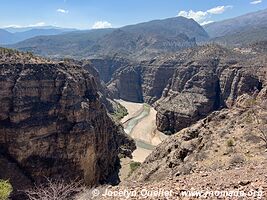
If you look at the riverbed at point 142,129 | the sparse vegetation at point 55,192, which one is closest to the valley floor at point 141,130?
the riverbed at point 142,129

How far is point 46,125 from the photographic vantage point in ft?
182

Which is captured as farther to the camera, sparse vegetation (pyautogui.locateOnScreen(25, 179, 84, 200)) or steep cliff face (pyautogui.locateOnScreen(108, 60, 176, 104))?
steep cliff face (pyautogui.locateOnScreen(108, 60, 176, 104))

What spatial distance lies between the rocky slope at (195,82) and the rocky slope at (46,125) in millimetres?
51268

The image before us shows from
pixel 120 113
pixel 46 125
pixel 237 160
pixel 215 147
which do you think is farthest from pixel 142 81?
pixel 237 160

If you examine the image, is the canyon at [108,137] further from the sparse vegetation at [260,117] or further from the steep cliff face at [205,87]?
the steep cliff face at [205,87]

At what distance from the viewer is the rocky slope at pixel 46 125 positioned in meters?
53.6

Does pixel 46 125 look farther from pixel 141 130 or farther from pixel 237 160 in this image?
pixel 141 130

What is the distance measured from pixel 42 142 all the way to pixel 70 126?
5093 mm

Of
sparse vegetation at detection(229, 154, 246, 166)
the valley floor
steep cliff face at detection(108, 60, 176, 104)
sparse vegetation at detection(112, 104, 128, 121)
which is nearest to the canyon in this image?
sparse vegetation at detection(229, 154, 246, 166)

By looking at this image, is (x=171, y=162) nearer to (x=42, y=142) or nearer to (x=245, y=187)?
(x=245, y=187)

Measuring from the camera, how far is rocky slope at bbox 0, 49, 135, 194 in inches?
2109

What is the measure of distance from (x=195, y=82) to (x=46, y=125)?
7845 centimetres

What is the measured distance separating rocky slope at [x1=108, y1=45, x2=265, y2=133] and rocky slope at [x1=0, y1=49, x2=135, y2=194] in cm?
5127

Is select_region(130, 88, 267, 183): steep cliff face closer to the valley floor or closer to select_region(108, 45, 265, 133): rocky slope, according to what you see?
the valley floor
